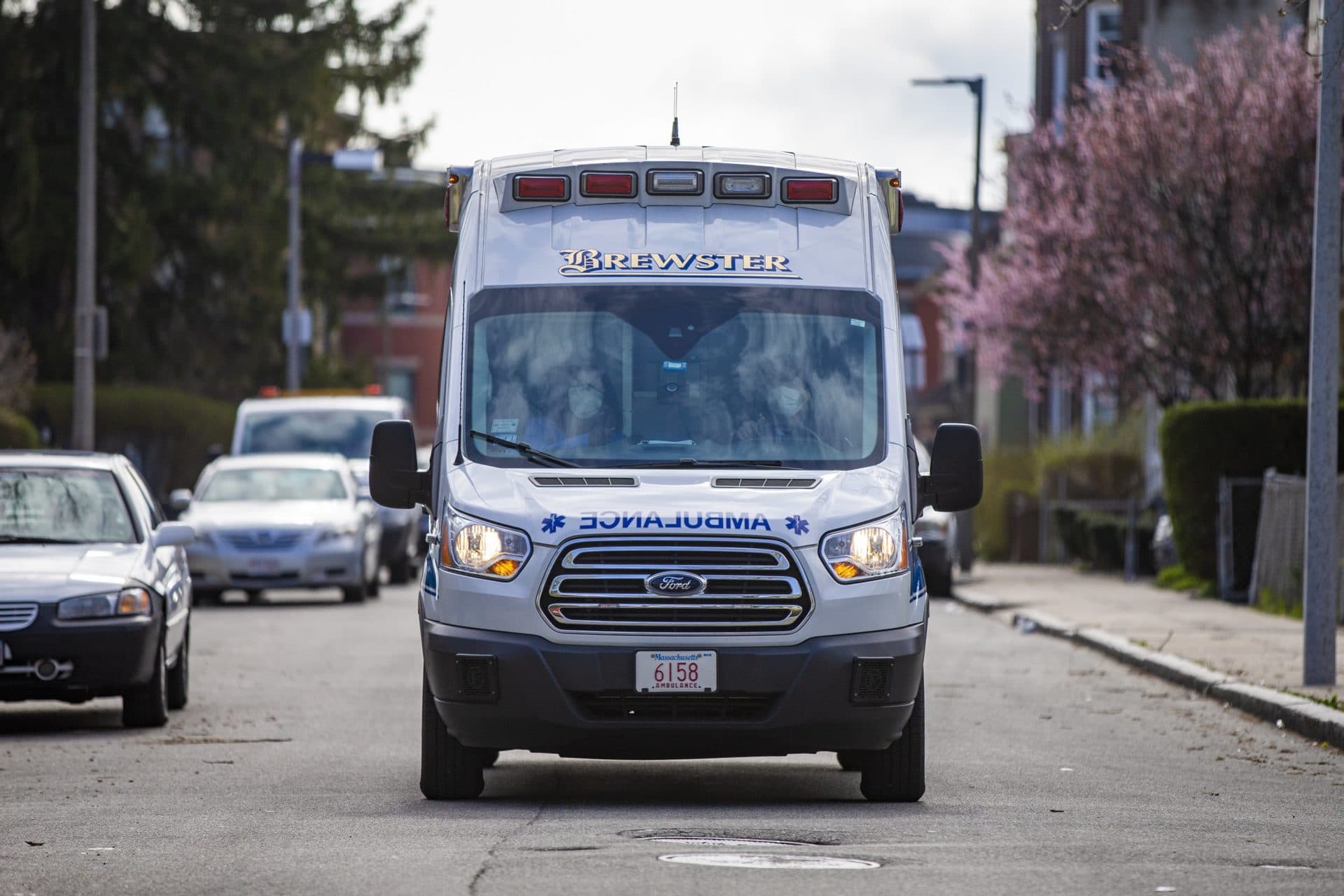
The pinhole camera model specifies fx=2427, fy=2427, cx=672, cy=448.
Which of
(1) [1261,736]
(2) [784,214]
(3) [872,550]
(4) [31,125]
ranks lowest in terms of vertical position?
(1) [1261,736]

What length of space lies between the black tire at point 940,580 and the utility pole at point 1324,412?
1316 cm

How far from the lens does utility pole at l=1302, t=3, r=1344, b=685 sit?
15.0 metres

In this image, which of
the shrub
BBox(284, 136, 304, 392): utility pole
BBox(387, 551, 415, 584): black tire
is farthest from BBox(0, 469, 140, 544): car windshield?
BBox(284, 136, 304, 392): utility pole

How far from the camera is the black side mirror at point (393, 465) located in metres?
10.1

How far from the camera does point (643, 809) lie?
981cm

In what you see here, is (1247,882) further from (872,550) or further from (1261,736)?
(1261,736)

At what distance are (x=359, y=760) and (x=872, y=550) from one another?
3.34 m

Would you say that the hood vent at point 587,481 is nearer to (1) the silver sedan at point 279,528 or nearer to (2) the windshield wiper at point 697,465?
(2) the windshield wiper at point 697,465

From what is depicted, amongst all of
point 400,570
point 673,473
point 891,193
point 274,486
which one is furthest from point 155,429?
point 673,473

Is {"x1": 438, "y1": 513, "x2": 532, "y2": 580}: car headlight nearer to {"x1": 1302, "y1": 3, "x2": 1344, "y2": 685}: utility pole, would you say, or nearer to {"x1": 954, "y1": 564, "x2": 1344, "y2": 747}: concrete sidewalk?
{"x1": 954, "y1": 564, "x2": 1344, "y2": 747}: concrete sidewalk

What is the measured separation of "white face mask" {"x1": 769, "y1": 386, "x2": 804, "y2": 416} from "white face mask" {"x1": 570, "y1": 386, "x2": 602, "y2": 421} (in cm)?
73

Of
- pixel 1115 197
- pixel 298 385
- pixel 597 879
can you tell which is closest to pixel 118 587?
pixel 597 879

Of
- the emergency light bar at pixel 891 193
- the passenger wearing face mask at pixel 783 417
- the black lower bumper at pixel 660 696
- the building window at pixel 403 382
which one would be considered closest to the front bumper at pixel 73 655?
the black lower bumper at pixel 660 696

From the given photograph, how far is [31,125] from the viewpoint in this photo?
1597 inches
